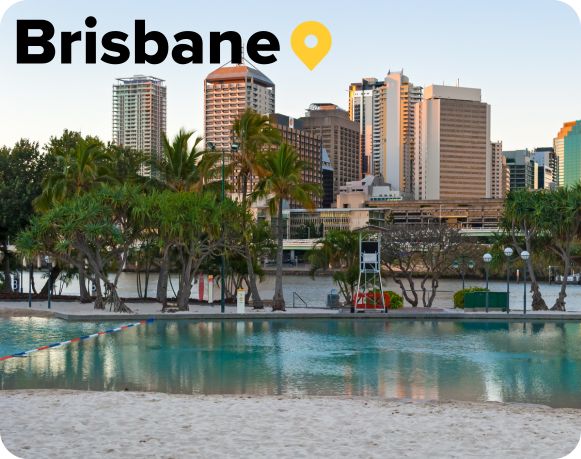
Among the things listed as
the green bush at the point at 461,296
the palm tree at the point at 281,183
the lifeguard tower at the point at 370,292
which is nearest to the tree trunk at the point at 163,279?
the palm tree at the point at 281,183

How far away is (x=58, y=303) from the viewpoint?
4578 centimetres

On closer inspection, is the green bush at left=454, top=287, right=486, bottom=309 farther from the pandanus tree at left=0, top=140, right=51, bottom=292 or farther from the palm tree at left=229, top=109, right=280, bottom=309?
the pandanus tree at left=0, top=140, right=51, bottom=292

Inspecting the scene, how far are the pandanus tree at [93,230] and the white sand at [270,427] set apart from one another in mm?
22463

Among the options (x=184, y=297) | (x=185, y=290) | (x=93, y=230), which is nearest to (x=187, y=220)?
(x=185, y=290)

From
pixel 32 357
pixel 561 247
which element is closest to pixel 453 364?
pixel 32 357

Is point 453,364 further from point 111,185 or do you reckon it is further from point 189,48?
point 111,185

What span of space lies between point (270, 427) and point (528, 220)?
32.1 m

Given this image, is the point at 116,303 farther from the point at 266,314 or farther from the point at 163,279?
the point at 266,314

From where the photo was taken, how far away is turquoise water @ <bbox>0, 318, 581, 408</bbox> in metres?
19.6

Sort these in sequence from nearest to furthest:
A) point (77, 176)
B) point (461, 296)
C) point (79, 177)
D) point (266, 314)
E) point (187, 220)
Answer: point (266, 314) → point (187, 220) → point (461, 296) → point (79, 177) → point (77, 176)

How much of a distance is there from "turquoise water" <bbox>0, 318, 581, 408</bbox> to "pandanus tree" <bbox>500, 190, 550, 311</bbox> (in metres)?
7.89

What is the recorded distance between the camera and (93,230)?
39.3 meters

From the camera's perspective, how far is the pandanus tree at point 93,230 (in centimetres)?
3956

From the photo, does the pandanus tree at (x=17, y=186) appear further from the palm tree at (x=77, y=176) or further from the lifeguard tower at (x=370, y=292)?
the lifeguard tower at (x=370, y=292)
